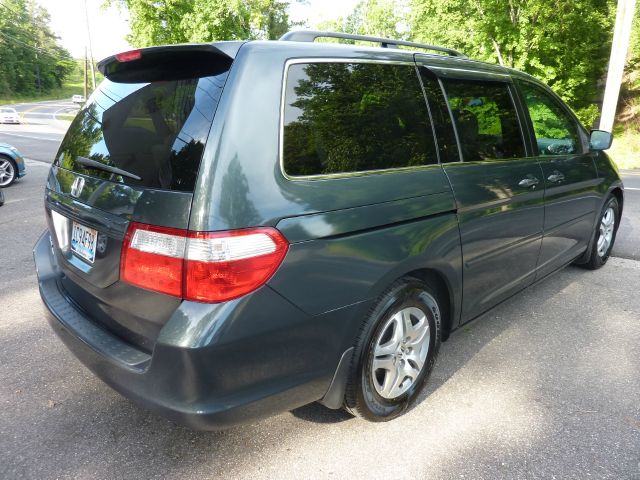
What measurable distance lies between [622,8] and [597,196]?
1243 cm

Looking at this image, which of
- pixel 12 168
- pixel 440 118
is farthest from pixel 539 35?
pixel 440 118

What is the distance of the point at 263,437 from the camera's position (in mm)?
2238

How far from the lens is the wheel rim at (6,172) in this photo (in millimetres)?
9133

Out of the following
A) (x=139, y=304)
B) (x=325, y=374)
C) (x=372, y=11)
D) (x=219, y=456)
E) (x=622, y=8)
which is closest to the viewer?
(x=139, y=304)

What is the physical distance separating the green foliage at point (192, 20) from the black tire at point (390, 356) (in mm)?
25948

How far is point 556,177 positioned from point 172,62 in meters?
2.77

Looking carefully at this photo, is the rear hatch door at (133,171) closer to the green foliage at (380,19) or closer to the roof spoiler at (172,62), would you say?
the roof spoiler at (172,62)

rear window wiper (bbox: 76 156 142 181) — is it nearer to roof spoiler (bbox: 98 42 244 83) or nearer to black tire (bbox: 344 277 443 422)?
roof spoiler (bbox: 98 42 244 83)

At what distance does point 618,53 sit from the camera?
532 inches

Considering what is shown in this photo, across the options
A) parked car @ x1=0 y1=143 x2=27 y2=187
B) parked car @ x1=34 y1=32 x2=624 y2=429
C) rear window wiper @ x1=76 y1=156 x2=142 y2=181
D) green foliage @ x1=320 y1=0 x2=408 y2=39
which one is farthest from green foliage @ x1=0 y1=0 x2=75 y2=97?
parked car @ x1=34 y1=32 x2=624 y2=429

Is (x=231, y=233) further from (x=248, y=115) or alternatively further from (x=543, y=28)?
(x=543, y=28)

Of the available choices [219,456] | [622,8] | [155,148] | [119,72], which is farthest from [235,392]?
[622,8]

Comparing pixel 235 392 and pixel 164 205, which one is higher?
pixel 164 205

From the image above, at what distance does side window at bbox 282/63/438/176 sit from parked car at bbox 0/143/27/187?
9519 millimetres
